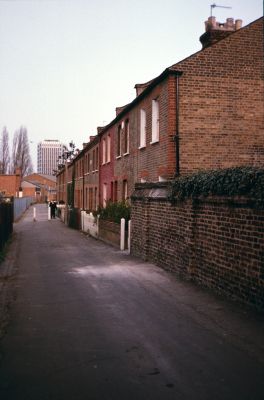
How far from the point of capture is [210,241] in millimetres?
8578

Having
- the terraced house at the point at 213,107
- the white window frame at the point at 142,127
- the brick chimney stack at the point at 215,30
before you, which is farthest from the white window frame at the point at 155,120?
the brick chimney stack at the point at 215,30

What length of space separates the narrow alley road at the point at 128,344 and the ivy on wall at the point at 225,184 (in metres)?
1.95

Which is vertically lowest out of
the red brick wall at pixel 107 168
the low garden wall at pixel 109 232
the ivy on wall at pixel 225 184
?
the low garden wall at pixel 109 232

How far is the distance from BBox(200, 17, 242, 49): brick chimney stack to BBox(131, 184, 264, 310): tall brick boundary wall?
7261 mm

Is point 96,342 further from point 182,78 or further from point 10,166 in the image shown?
point 10,166

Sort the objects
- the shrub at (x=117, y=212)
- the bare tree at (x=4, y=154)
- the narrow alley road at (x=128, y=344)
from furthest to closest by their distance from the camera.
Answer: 1. the bare tree at (x=4, y=154)
2. the shrub at (x=117, y=212)
3. the narrow alley road at (x=128, y=344)

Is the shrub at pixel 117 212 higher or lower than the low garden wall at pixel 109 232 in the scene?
higher

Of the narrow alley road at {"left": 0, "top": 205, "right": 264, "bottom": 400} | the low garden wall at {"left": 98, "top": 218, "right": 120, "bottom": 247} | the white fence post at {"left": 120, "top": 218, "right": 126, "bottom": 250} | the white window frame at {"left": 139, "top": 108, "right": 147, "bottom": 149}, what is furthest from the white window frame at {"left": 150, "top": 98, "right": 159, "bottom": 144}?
the narrow alley road at {"left": 0, "top": 205, "right": 264, "bottom": 400}

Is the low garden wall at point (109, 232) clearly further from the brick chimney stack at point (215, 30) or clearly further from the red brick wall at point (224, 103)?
the brick chimney stack at point (215, 30)

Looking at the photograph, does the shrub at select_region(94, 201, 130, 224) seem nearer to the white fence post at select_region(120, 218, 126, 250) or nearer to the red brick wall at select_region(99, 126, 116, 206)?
the white fence post at select_region(120, 218, 126, 250)

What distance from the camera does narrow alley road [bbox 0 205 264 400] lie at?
13.5ft

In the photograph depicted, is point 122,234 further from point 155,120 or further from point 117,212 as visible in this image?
point 155,120

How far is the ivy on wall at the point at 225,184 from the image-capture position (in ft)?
22.2

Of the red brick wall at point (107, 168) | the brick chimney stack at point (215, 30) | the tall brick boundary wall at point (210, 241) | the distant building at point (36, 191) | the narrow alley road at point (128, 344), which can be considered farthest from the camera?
the distant building at point (36, 191)
